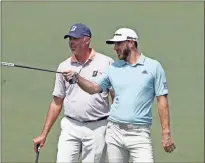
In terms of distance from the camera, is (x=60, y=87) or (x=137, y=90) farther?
(x=60, y=87)

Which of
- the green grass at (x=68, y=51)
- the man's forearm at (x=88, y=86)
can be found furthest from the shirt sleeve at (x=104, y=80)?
the green grass at (x=68, y=51)

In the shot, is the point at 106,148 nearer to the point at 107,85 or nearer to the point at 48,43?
the point at 107,85

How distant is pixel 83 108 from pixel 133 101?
56 cm

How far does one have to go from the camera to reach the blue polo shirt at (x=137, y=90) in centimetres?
413

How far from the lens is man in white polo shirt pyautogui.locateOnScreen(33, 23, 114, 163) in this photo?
4559 millimetres

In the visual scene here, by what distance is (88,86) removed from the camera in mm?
4266

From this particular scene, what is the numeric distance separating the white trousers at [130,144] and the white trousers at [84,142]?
36cm

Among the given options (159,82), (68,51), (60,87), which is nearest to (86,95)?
(60,87)

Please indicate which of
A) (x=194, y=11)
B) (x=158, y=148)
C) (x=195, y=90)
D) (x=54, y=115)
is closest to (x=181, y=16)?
(x=194, y=11)

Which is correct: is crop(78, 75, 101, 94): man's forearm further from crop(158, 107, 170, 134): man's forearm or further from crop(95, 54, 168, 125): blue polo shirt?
crop(158, 107, 170, 134): man's forearm

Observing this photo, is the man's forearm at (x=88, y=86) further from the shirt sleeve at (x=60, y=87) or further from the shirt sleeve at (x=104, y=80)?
the shirt sleeve at (x=60, y=87)

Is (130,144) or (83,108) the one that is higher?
(83,108)

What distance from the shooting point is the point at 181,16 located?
6.03m

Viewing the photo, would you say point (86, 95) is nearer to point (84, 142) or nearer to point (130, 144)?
point (84, 142)
